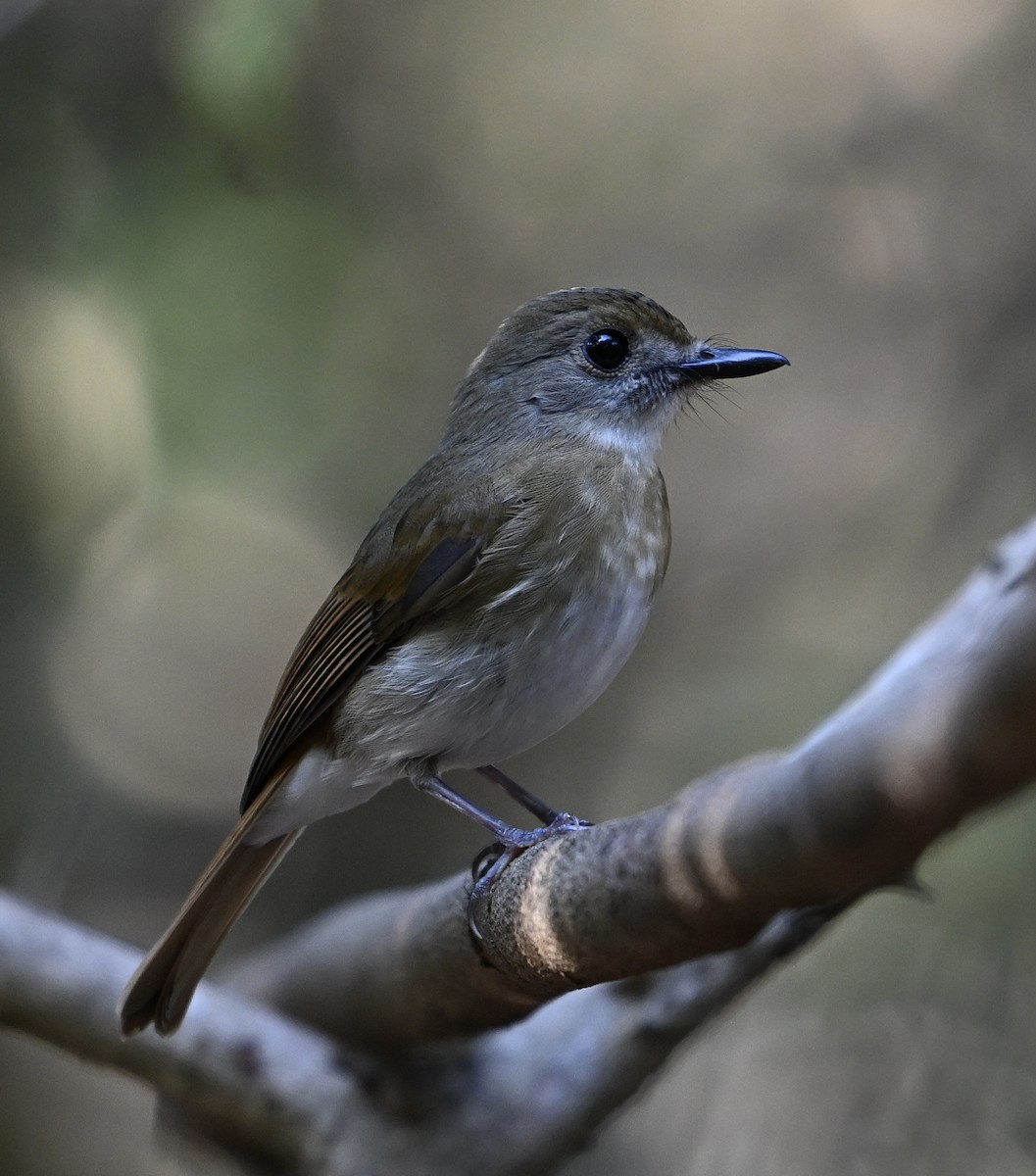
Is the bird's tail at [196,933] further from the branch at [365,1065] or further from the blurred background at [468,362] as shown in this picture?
the blurred background at [468,362]

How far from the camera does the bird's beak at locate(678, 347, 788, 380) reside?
327 cm

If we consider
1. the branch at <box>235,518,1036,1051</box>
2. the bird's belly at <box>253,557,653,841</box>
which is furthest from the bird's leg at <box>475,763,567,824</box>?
the branch at <box>235,518,1036,1051</box>

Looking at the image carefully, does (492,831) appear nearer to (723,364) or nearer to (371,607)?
(371,607)

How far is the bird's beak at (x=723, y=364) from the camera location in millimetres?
3271

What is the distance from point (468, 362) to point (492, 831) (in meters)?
2.91

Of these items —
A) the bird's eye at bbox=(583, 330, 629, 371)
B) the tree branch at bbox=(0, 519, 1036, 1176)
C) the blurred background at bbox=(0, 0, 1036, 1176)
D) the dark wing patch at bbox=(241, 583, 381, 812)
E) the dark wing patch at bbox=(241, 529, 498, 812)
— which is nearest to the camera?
the tree branch at bbox=(0, 519, 1036, 1176)

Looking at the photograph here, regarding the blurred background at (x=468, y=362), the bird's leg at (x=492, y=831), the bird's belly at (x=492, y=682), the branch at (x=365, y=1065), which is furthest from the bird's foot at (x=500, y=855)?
the blurred background at (x=468, y=362)

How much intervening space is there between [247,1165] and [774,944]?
1.35 metres

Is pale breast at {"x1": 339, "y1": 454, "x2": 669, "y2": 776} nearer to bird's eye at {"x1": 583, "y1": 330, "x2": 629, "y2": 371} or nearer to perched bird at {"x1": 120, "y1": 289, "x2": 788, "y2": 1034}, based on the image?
perched bird at {"x1": 120, "y1": 289, "x2": 788, "y2": 1034}

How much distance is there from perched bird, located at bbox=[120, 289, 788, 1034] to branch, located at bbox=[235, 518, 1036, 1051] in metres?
0.27

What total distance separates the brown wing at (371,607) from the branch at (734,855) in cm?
45

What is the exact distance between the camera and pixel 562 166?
5.71 meters

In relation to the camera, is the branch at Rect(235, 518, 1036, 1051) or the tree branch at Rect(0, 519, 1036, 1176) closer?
the branch at Rect(235, 518, 1036, 1051)

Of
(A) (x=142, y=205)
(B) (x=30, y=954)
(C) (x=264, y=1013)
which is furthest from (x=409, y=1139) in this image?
(A) (x=142, y=205)
